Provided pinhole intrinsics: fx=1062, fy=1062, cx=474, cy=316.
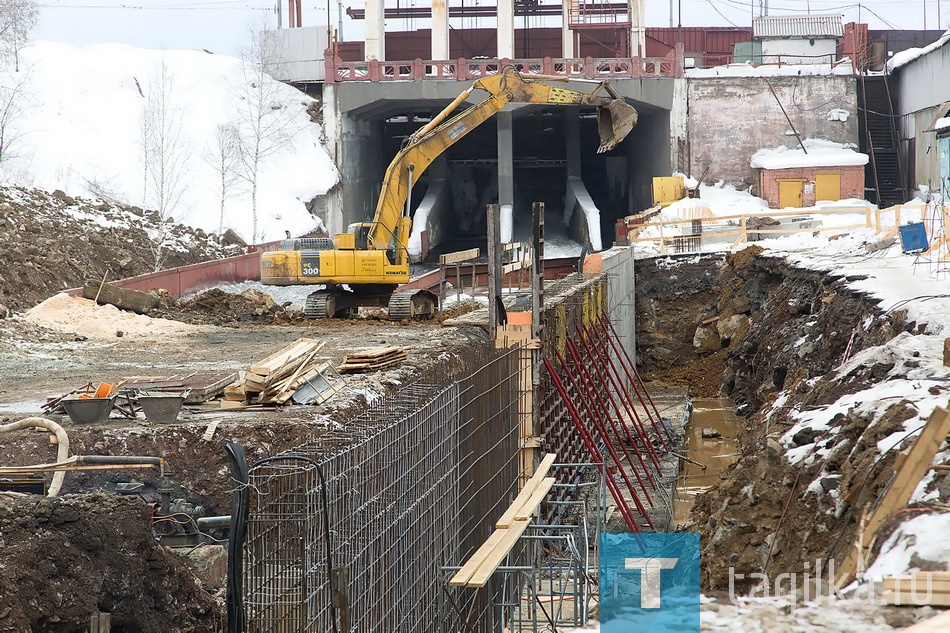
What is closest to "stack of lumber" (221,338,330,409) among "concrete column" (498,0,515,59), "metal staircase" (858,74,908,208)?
"concrete column" (498,0,515,59)

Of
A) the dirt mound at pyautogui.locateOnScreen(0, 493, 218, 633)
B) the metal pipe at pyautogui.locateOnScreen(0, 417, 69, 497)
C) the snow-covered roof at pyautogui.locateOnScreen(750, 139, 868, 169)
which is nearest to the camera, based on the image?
the dirt mound at pyautogui.locateOnScreen(0, 493, 218, 633)

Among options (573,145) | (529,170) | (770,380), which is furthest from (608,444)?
(529,170)

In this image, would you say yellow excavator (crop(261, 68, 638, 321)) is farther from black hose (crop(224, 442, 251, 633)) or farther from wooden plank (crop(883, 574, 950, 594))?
wooden plank (crop(883, 574, 950, 594))

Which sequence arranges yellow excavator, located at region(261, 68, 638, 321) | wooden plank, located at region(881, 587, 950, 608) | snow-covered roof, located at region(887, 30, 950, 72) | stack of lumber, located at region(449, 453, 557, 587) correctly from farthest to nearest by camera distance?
snow-covered roof, located at region(887, 30, 950, 72), yellow excavator, located at region(261, 68, 638, 321), stack of lumber, located at region(449, 453, 557, 587), wooden plank, located at region(881, 587, 950, 608)

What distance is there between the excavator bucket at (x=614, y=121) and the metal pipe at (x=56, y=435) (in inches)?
570

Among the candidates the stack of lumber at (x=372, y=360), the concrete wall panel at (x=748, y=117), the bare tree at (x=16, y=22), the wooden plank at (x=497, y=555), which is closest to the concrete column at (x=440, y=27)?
the concrete wall panel at (x=748, y=117)

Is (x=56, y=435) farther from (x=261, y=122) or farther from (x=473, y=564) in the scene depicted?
(x=261, y=122)

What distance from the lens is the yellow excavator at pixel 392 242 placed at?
22.6 metres

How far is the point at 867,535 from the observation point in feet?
19.5

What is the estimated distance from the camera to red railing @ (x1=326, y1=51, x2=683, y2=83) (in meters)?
40.0

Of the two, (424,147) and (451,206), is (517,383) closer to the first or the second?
(424,147)

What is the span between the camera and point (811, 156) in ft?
131

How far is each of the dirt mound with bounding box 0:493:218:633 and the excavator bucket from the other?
52.1ft

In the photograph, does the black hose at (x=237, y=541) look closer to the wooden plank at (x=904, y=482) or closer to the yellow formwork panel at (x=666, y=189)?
the wooden plank at (x=904, y=482)
